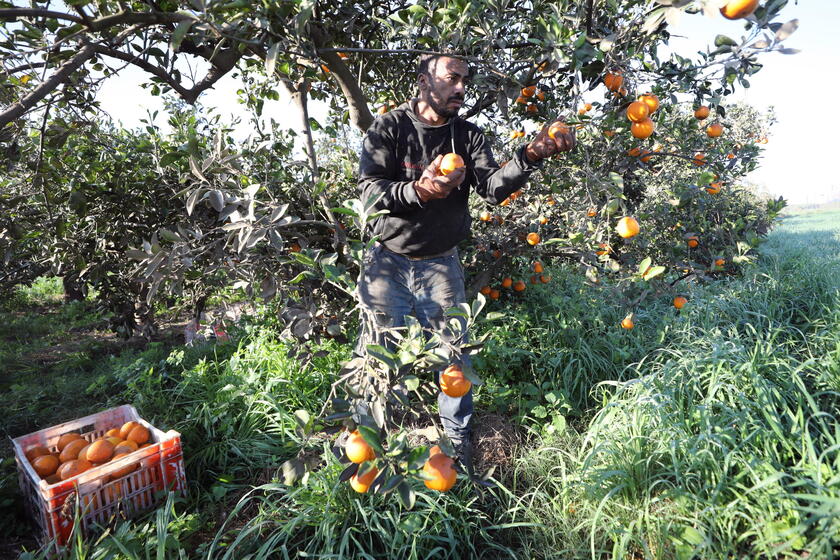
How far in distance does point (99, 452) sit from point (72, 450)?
214 mm

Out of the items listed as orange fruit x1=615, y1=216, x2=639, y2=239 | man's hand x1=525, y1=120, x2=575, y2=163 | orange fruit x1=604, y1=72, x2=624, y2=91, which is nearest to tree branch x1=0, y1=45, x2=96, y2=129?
man's hand x1=525, y1=120, x2=575, y2=163

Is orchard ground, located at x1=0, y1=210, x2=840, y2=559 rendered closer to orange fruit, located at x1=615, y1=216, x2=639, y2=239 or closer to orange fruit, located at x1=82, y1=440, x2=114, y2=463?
orange fruit, located at x1=82, y1=440, x2=114, y2=463

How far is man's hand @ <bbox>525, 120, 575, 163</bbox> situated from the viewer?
1521 millimetres

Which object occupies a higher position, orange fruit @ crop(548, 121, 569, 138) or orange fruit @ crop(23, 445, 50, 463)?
orange fruit @ crop(548, 121, 569, 138)

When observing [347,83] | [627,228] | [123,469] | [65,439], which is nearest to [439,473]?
[627,228]

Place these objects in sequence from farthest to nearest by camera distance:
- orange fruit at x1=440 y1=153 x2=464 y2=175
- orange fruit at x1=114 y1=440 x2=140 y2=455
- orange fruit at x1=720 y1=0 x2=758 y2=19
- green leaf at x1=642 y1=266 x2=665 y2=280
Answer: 1. orange fruit at x1=114 y1=440 x2=140 y2=455
2. green leaf at x1=642 y1=266 x2=665 y2=280
3. orange fruit at x1=440 y1=153 x2=464 y2=175
4. orange fruit at x1=720 y1=0 x2=758 y2=19

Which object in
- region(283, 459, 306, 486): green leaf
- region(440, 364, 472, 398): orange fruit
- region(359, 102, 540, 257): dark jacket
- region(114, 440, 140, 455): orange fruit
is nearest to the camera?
region(283, 459, 306, 486): green leaf

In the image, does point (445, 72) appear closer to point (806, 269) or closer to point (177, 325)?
point (177, 325)

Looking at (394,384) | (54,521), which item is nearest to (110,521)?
(54,521)

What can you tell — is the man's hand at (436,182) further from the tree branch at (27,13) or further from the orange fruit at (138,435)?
the orange fruit at (138,435)

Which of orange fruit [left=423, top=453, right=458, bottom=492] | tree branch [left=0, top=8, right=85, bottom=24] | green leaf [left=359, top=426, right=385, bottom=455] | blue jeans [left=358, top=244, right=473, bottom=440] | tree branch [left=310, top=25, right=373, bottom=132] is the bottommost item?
orange fruit [left=423, top=453, right=458, bottom=492]

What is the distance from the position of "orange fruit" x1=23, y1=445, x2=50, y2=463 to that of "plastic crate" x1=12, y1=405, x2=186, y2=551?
3cm

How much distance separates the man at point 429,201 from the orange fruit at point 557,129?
A: 242 millimetres

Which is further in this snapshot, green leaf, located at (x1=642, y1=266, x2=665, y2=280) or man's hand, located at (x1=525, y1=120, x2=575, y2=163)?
green leaf, located at (x1=642, y1=266, x2=665, y2=280)
